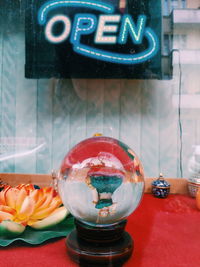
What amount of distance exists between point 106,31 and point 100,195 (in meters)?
1.25

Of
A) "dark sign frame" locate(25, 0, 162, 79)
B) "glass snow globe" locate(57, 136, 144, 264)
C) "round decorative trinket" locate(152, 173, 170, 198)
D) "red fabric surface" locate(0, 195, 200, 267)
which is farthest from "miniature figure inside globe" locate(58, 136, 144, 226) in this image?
"dark sign frame" locate(25, 0, 162, 79)

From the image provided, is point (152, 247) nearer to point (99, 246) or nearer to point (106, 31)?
point (99, 246)

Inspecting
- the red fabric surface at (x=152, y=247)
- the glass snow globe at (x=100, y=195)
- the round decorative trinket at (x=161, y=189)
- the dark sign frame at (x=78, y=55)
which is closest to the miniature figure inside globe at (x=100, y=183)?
the glass snow globe at (x=100, y=195)

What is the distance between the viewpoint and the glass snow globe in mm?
675

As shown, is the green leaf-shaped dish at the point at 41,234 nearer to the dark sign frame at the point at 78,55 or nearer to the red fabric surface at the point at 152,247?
the red fabric surface at the point at 152,247

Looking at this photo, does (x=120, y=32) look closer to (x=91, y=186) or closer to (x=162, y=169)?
(x=162, y=169)

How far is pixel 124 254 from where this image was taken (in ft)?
2.19

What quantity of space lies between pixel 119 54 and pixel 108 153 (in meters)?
1.04

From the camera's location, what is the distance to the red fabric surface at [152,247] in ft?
2.27

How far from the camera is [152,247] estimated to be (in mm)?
791

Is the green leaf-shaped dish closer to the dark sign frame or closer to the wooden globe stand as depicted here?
the wooden globe stand

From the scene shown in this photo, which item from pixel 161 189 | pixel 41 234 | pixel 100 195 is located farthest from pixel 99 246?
pixel 161 189

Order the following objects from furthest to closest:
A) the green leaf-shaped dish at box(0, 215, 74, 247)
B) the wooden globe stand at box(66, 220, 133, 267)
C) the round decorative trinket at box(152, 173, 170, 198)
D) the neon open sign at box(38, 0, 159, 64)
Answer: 1. the neon open sign at box(38, 0, 159, 64)
2. the round decorative trinket at box(152, 173, 170, 198)
3. the green leaf-shaped dish at box(0, 215, 74, 247)
4. the wooden globe stand at box(66, 220, 133, 267)

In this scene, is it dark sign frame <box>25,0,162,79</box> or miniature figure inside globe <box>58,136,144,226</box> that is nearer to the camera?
miniature figure inside globe <box>58,136,144,226</box>
